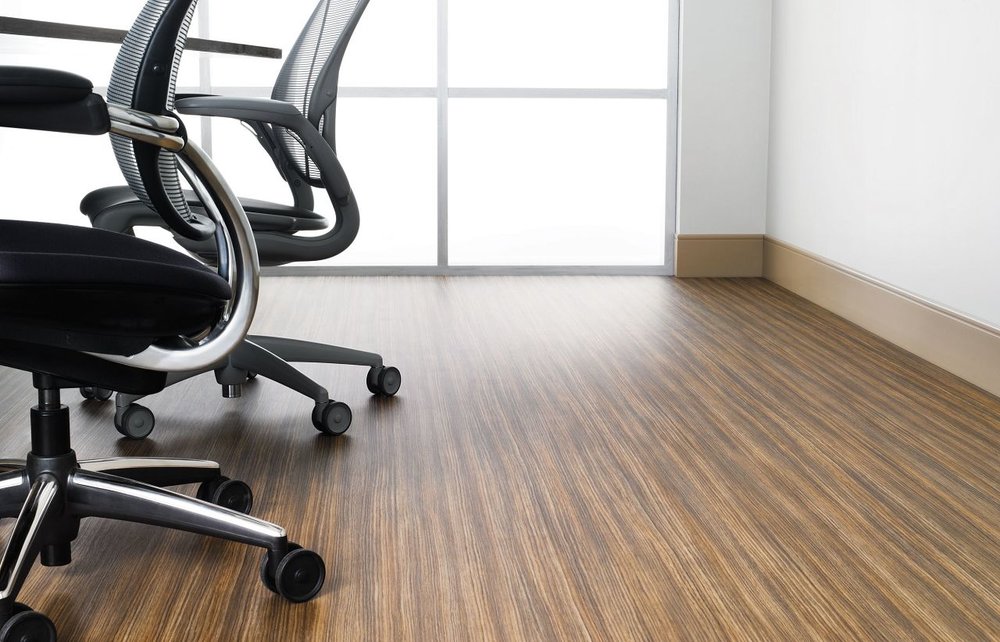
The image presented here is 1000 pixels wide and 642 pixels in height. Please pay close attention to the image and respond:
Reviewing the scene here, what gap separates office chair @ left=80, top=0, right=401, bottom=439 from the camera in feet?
6.28

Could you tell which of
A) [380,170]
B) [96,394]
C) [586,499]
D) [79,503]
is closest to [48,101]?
[79,503]

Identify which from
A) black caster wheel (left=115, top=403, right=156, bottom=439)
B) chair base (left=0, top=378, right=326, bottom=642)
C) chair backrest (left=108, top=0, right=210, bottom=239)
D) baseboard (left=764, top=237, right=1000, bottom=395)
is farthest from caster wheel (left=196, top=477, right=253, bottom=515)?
baseboard (left=764, top=237, right=1000, bottom=395)

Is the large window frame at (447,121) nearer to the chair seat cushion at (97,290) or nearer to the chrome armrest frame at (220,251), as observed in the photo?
the chrome armrest frame at (220,251)

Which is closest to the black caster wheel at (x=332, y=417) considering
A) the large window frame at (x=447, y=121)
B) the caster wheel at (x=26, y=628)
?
the caster wheel at (x=26, y=628)

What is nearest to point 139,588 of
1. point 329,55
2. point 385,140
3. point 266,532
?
point 266,532

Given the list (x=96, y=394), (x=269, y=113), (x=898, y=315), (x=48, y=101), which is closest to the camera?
(x=48, y=101)

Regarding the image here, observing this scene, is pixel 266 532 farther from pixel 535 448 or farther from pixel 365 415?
pixel 365 415

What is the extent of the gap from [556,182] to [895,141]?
64.7 inches

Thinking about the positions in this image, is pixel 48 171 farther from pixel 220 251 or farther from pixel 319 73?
pixel 220 251

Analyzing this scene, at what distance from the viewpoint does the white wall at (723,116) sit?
13.4ft

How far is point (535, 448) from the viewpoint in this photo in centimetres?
198

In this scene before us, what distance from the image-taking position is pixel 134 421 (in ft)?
6.53

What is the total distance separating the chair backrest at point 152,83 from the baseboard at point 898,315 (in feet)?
6.60

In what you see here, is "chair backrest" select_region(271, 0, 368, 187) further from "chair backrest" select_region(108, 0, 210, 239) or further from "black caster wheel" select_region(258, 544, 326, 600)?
"black caster wheel" select_region(258, 544, 326, 600)
